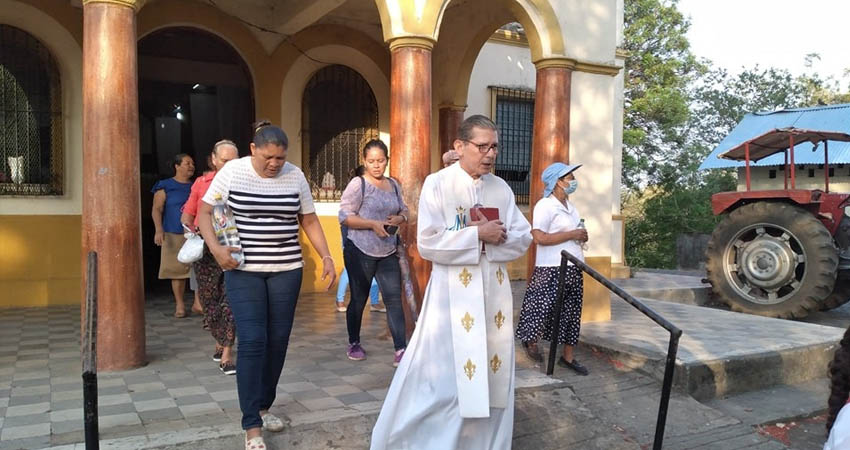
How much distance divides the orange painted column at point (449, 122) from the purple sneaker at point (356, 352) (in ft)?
17.1

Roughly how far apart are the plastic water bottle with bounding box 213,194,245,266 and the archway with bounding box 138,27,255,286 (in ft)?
19.4

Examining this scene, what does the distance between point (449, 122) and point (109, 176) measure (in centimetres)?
611

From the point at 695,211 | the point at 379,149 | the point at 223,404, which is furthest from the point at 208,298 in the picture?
the point at 695,211

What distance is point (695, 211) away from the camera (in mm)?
21391

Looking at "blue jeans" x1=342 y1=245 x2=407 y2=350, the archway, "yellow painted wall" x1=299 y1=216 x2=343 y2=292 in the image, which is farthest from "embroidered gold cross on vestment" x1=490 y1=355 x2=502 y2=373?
the archway

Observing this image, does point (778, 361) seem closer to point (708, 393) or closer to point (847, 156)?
point (708, 393)

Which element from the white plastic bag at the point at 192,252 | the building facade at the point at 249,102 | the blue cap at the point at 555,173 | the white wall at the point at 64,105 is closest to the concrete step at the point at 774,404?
the building facade at the point at 249,102

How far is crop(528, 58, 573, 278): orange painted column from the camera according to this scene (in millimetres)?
7098

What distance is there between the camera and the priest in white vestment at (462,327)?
3.26 m

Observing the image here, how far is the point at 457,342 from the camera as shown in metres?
3.29

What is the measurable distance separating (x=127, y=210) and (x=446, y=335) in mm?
2765

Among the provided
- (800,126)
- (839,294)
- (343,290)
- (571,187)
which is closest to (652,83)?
(800,126)

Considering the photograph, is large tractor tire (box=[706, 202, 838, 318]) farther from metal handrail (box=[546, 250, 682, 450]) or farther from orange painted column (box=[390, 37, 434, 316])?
orange painted column (box=[390, 37, 434, 316])

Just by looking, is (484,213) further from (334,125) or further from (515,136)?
(515,136)
